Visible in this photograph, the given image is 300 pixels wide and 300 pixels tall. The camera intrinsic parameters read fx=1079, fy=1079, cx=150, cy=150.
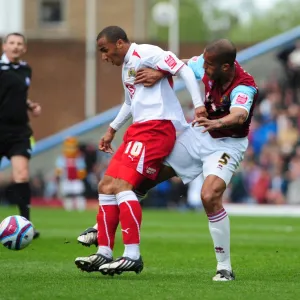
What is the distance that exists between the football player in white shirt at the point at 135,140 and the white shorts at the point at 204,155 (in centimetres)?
10

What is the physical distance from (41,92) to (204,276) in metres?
35.7

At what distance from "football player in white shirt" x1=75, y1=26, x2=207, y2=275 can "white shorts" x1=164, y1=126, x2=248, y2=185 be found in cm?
10

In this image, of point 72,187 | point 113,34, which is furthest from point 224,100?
point 72,187

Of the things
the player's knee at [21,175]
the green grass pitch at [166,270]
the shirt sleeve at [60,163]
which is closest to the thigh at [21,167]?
the player's knee at [21,175]

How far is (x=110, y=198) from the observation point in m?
8.99

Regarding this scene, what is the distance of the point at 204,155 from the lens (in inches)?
360

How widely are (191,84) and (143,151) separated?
69cm

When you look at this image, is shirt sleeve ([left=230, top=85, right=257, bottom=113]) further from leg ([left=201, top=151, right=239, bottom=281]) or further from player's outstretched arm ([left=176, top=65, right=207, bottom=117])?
leg ([left=201, top=151, right=239, bottom=281])

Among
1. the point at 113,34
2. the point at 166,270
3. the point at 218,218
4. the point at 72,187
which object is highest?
the point at 113,34

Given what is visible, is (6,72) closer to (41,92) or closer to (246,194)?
(246,194)

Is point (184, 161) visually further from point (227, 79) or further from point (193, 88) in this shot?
point (227, 79)

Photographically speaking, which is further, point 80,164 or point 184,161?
point 80,164

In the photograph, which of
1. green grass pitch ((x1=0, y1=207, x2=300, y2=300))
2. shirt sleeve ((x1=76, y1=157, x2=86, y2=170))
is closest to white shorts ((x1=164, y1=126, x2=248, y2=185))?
green grass pitch ((x1=0, y1=207, x2=300, y2=300))

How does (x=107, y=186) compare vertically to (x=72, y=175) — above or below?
above
